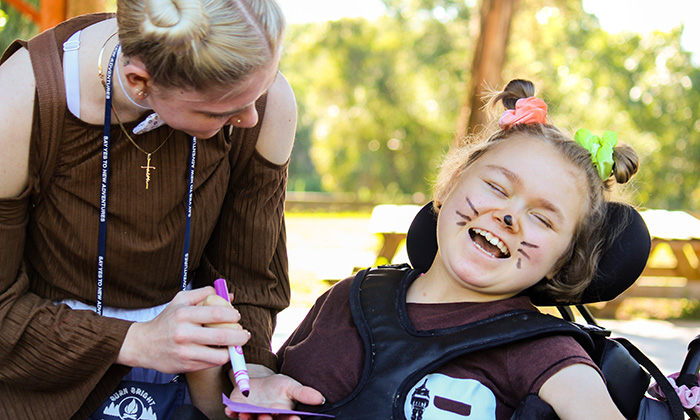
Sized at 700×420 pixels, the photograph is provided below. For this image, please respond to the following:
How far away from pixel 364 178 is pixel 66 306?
1730 centimetres

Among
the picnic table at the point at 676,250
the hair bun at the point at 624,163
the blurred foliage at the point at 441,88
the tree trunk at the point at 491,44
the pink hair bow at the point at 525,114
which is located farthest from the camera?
the blurred foliage at the point at 441,88

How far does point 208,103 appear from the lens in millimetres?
1274

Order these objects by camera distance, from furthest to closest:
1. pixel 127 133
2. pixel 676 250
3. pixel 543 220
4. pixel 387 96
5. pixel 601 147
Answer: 1. pixel 387 96
2. pixel 676 250
3. pixel 601 147
4. pixel 543 220
5. pixel 127 133

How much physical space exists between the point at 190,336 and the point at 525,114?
101 centimetres

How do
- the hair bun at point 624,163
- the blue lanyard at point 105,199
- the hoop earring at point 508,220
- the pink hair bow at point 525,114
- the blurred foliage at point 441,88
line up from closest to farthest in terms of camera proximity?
the blue lanyard at point 105,199, the hoop earring at point 508,220, the hair bun at point 624,163, the pink hair bow at point 525,114, the blurred foliage at point 441,88

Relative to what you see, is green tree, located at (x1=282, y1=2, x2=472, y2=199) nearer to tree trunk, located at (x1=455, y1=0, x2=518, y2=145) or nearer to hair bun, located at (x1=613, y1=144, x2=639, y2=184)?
tree trunk, located at (x1=455, y1=0, x2=518, y2=145)

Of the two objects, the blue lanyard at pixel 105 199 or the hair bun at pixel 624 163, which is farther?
the hair bun at pixel 624 163

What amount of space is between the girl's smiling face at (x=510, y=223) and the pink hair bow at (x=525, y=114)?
0.10m

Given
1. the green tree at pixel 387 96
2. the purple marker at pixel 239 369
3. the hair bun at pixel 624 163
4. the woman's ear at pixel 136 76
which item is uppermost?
the woman's ear at pixel 136 76

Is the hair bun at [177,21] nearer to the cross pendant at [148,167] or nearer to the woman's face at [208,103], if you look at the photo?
the woman's face at [208,103]

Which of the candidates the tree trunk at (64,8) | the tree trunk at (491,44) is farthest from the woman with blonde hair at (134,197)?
the tree trunk at (491,44)

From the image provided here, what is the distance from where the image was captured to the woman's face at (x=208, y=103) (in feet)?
4.13

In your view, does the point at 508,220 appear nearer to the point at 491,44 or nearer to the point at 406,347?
the point at 406,347

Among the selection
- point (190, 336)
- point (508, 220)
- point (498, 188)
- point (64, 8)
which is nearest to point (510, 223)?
point (508, 220)
